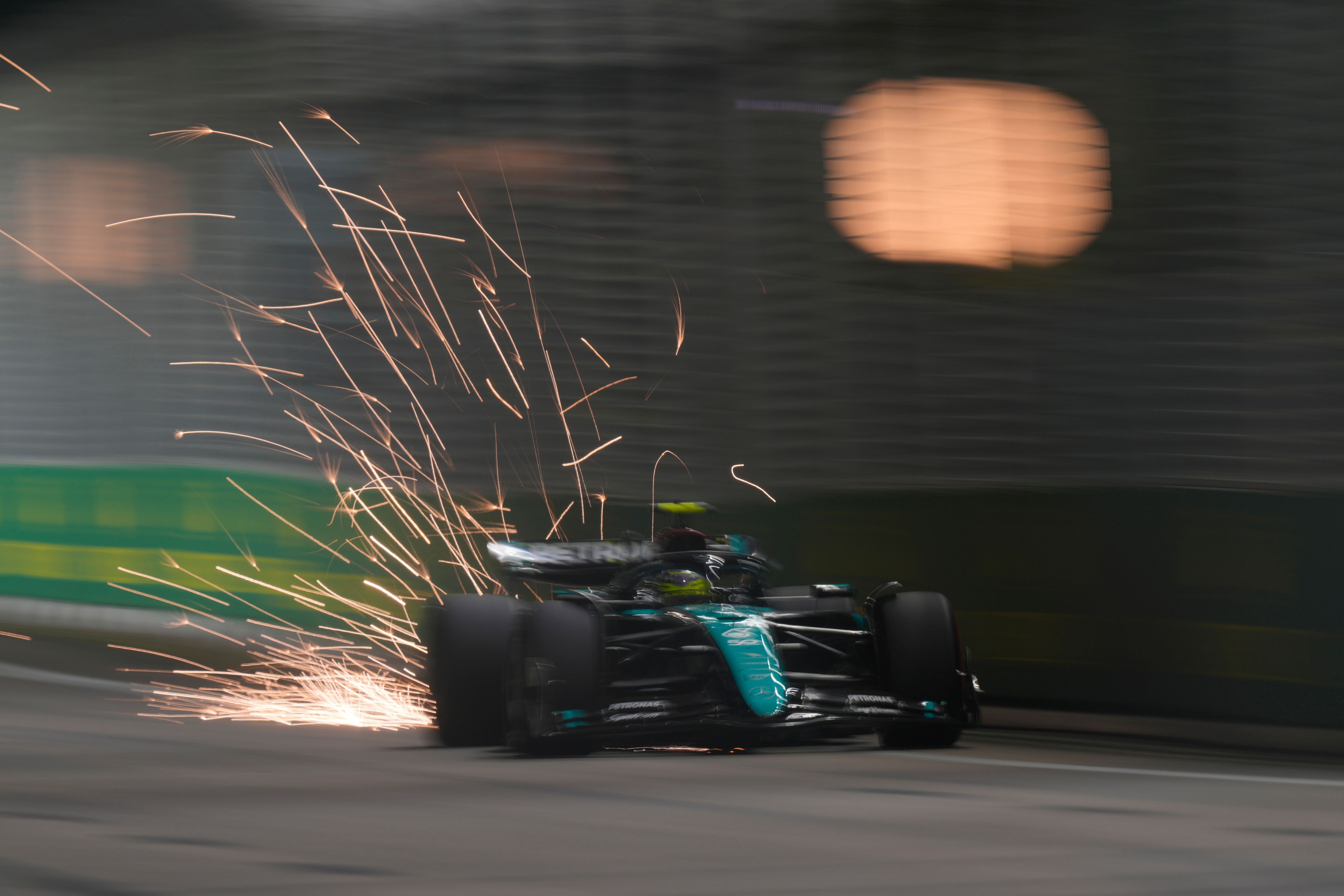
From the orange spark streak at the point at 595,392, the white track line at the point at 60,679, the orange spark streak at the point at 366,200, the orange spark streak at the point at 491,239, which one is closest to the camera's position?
the white track line at the point at 60,679

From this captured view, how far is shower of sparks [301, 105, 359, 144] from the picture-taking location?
1602 cm

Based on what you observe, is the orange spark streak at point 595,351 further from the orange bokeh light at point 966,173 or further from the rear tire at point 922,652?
the rear tire at point 922,652

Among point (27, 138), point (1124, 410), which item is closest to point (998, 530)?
point (1124, 410)

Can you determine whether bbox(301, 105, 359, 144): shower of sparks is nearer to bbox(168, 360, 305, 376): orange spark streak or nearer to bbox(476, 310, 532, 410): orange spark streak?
bbox(168, 360, 305, 376): orange spark streak

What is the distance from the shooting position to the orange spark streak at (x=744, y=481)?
Result: 12.8 meters

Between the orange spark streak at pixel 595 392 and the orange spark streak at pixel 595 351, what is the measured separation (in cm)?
13

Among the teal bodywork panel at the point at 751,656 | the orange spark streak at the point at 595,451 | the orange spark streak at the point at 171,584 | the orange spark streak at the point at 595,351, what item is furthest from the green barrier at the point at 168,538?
the teal bodywork panel at the point at 751,656

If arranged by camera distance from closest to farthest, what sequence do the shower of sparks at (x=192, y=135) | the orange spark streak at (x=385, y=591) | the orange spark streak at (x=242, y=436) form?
the orange spark streak at (x=385, y=591) < the orange spark streak at (x=242, y=436) < the shower of sparks at (x=192, y=135)

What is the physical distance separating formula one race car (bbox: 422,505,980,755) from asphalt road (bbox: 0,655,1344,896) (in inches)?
7.3

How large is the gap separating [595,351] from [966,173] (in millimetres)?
3437

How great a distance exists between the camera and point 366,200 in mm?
15016

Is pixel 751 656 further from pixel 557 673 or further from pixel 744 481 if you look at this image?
pixel 744 481

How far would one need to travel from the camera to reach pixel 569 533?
46.9ft

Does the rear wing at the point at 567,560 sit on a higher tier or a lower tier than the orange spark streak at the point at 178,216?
lower
